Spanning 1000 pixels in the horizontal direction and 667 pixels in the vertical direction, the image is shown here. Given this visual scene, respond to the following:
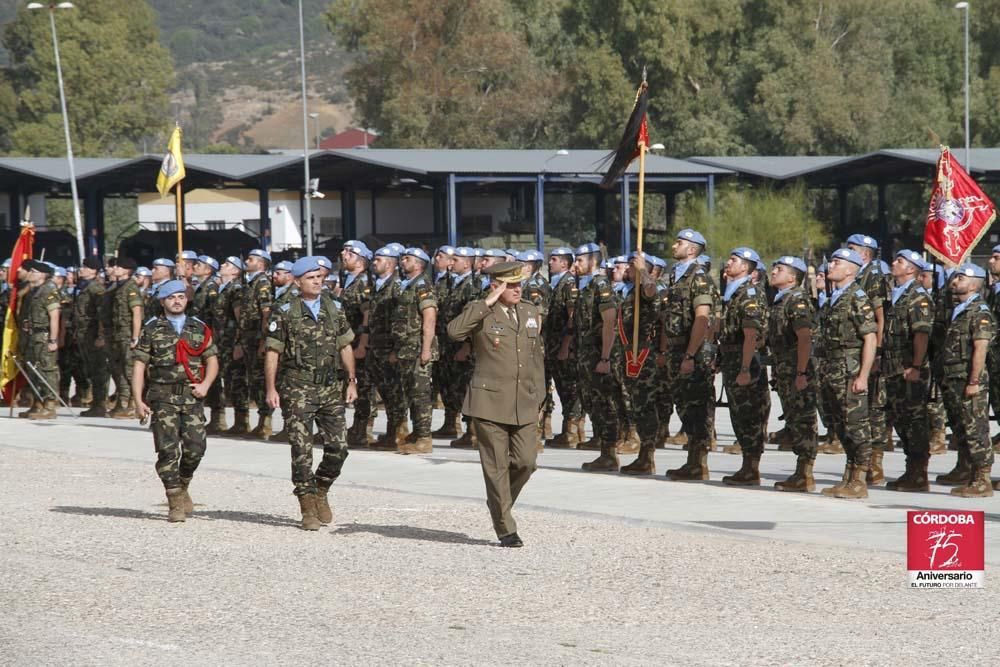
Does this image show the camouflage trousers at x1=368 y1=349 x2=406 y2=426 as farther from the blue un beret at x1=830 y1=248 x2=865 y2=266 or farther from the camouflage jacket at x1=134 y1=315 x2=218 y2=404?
the blue un beret at x1=830 y1=248 x2=865 y2=266

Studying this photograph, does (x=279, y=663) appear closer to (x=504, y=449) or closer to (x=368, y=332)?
(x=504, y=449)

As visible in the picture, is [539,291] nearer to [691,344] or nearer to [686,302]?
[686,302]

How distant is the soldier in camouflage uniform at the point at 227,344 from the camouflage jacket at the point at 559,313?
349 centimetres

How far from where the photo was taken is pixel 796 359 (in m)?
12.2

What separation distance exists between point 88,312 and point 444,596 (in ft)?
40.0

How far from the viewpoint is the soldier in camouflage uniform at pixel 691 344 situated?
12.6m

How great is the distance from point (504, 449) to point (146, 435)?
8.16 meters

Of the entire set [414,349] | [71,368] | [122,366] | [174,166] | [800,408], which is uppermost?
[174,166]

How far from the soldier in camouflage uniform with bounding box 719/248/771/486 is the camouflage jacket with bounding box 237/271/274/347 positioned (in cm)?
575

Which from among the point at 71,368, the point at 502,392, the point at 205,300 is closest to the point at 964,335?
the point at 502,392

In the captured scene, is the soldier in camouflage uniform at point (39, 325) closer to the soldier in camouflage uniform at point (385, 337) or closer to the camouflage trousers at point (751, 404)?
the soldier in camouflage uniform at point (385, 337)

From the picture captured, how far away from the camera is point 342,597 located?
852 cm

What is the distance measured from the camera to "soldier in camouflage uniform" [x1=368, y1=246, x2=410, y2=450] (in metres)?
15.0

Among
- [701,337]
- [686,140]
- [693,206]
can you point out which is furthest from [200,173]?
[701,337]
